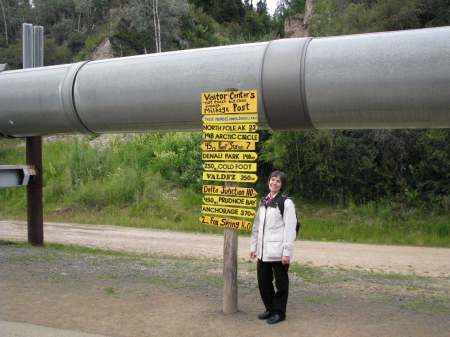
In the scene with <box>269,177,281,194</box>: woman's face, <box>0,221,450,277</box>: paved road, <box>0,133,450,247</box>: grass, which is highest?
<box>269,177,281,194</box>: woman's face

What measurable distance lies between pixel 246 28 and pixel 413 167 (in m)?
31.7

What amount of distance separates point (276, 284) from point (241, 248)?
731 centimetres

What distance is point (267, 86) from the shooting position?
17.5ft

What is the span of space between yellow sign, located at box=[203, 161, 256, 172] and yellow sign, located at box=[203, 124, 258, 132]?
1.15ft

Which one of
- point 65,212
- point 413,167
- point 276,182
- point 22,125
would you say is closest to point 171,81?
point 276,182

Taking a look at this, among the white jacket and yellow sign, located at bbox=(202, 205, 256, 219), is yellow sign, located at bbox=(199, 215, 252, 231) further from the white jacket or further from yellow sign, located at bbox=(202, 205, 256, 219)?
the white jacket

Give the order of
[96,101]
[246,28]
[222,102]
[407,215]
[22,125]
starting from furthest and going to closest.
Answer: [246,28]
[407,215]
[22,125]
[96,101]
[222,102]

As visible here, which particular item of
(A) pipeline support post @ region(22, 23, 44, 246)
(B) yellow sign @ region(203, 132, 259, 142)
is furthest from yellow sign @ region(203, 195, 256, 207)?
(A) pipeline support post @ region(22, 23, 44, 246)

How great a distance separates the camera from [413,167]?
1858cm

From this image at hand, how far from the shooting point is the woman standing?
5418 mm

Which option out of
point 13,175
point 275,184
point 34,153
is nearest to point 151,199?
point 34,153

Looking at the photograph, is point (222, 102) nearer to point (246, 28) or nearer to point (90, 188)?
point (90, 188)

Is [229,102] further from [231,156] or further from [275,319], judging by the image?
[275,319]

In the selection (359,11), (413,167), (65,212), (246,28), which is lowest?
(65,212)
